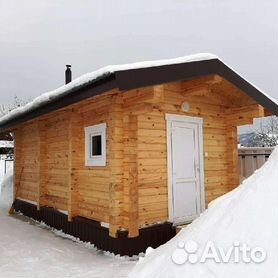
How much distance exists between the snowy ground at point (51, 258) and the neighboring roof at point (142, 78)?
9.16 feet

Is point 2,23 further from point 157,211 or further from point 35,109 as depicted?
point 157,211

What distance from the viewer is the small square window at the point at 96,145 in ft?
22.1

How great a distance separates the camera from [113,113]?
5957mm

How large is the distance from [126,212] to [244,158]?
5832 mm

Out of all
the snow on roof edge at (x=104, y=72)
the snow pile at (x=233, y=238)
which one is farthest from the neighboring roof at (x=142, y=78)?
the snow pile at (x=233, y=238)

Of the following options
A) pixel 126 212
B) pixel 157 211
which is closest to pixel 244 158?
pixel 157 211

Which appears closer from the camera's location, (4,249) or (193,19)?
(4,249)

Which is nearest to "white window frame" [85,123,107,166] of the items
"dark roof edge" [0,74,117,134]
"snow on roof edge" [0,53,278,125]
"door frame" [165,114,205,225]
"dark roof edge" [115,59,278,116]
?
"dark roof edge" [0,74,117,134]

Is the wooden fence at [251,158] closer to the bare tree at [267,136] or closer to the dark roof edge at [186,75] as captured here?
the dark roof edge at [186,75]

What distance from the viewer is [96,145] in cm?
682

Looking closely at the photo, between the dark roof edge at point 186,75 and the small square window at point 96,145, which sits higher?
the dark roof edge at point 186,75

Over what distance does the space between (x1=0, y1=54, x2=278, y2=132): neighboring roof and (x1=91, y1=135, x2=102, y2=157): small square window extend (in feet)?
3.25

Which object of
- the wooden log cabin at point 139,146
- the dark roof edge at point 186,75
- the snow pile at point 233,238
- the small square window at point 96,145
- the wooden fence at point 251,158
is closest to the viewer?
the snow pile at point 233,238

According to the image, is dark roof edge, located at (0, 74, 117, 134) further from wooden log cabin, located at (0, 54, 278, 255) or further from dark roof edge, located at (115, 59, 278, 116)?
dark roof edge, located at (115, 59, 278, 116)
